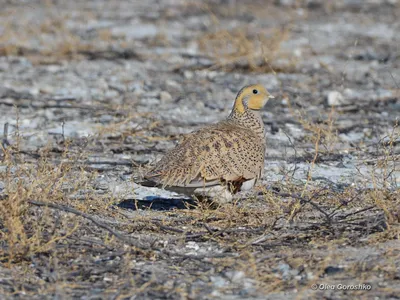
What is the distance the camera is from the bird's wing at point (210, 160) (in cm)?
529

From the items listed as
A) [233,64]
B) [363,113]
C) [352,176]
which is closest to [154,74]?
[233,64]

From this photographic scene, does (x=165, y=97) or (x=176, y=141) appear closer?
(x=176, y=141)

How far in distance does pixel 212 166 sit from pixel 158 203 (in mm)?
603

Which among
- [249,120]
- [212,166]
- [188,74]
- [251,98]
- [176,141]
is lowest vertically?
[176,141]

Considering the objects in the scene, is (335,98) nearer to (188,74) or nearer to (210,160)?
(188,74)

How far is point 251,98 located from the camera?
6.26 m

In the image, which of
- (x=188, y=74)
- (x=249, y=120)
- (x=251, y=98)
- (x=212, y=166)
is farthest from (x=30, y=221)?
(x=188, y=74)

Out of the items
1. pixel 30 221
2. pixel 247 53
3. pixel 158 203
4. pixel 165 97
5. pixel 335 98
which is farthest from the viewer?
pixel 247 53

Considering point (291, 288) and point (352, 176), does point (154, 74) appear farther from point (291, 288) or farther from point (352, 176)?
point (291, 288)

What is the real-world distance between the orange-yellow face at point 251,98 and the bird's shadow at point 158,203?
0.84 meters

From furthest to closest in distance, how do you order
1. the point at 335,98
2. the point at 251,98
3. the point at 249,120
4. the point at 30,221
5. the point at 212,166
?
the point at 335,98
the point at 251,98
the point at 249,120
the point at 212,166
the point at 30,221

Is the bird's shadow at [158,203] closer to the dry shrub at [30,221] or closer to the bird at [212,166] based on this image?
the bird at [212,166]

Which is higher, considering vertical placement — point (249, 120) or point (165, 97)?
point (249, 120)

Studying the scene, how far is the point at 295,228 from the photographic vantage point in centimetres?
502
